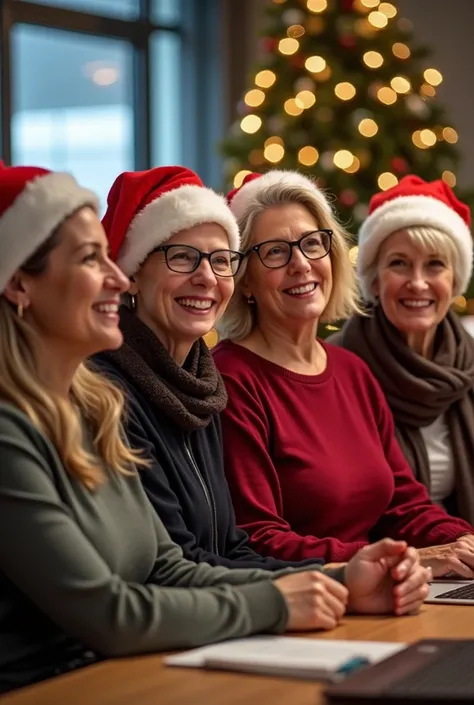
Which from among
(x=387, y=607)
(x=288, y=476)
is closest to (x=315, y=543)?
(x=288, y=476)

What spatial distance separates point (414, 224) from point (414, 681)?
1.96 meters

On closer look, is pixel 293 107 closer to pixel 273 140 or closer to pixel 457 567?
pixel 273 140

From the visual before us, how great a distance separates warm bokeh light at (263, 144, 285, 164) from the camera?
6242mm

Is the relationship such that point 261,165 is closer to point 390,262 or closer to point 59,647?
point 390,262

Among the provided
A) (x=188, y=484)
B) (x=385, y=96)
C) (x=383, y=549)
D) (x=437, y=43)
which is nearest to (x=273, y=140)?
(x=385, y=96)

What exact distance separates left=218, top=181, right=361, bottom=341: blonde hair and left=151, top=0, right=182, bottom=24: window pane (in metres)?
4.70

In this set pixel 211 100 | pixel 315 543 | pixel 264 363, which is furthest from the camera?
pixel 211 100

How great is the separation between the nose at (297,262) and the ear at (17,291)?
3.49 ft

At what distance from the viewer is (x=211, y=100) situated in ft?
25.1

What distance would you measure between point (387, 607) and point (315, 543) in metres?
0.47

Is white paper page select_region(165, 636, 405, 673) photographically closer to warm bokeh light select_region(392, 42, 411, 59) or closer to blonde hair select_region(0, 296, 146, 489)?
blonde hair select_region(0, 296, 146, 489)

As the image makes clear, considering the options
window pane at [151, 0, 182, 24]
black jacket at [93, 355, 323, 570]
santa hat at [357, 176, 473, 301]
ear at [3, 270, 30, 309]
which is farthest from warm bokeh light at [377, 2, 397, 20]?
ear at [3, 270, 30, 309]

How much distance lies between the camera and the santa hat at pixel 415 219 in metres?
3.43

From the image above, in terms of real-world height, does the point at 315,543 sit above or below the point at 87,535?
below
